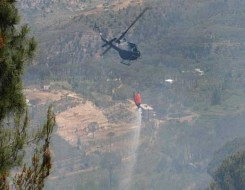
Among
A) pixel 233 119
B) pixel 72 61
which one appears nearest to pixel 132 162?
pixel 233 119

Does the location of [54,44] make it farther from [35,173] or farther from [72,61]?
[35,173]

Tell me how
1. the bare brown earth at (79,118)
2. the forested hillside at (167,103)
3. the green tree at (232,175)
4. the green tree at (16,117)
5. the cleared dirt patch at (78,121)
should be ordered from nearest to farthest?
the green tree at (16,117), the green tree at (232,175), the forested hillside at (167,103), the cleared dirt patch at (78,121), the bare brown earth at (79,118)

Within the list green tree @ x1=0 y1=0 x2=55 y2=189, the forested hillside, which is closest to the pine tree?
green tree @ x1=0 y1=0 x2=55 y2=189

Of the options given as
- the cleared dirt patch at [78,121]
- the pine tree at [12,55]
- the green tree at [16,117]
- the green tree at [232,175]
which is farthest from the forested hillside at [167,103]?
the pine tree at [12,55]

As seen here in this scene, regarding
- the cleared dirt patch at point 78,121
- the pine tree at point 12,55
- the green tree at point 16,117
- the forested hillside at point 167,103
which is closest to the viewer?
the pine tree at point 12,55

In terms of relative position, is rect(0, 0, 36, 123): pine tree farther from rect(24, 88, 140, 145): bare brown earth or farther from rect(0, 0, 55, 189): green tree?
rect(24, 88, 140, 145): bare brown earth

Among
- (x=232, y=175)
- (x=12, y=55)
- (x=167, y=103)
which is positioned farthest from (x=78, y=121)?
(x=12, y=55)

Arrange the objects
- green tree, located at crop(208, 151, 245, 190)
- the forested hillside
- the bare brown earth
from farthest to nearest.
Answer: the bare brown earth → the forested hillside → green tree, located at crop(208, 151, 245, 190)

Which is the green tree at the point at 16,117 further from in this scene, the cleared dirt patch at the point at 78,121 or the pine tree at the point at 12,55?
the cleared dirt patch at the point at 78,121

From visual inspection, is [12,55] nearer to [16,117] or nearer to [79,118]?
[16,117]
